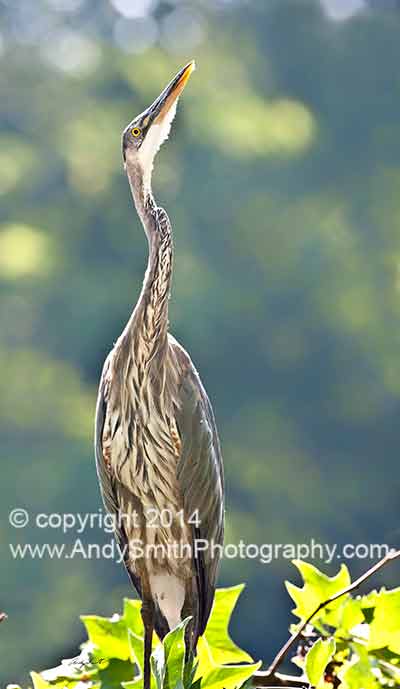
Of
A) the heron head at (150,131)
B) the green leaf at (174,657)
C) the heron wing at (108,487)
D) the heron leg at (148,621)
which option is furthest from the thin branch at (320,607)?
the heron head at (150,131)

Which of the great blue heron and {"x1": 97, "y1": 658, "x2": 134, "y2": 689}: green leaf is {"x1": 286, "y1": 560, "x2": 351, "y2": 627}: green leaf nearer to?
{"x1": 97, "y1": 658, "x2": 134, "y2": 689}: green leaf

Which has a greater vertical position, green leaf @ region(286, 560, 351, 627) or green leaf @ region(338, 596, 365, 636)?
green leaf @ region(286, 560, 351, 627)

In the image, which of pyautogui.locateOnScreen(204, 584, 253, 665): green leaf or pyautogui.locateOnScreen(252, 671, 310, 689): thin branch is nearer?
pyautogui.locateOnScreen(252, 671, 310, 689): thin branch

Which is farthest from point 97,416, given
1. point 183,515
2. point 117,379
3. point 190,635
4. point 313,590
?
point 313,590

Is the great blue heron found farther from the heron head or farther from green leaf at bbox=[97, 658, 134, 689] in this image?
green leaf at bbox=[97, 658, 134, 689]

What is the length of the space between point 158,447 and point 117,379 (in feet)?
0.33

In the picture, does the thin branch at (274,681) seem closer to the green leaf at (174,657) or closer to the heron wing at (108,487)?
the green leaf at (174,657)

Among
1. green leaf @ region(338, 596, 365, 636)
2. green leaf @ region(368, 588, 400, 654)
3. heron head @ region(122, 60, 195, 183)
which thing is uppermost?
heron head @ region(122, 60, 195, 183)

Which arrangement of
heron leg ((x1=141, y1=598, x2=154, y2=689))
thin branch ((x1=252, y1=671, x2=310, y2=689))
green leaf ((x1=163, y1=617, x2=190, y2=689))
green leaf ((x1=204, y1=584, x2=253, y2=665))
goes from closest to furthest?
green leaf ((x1=163, y1=617, x2=190, y2=689)), thin branch ((x1=252, y1=671, x2=310, y2=689)), green leaf ((x1=204, y1=584, x2=253, y2=665)), heron leg ((x1=141, y1=598, x2=154, y2=689))

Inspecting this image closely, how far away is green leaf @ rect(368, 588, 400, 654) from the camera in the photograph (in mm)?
753

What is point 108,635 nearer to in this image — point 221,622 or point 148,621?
point 221,622

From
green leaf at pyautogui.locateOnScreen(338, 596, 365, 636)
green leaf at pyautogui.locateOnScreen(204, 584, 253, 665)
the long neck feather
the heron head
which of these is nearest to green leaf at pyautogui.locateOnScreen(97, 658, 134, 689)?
green leaf at pyautogui.locateOnScreen(204, 584, 253, 665)

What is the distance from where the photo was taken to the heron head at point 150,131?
1.14 meters

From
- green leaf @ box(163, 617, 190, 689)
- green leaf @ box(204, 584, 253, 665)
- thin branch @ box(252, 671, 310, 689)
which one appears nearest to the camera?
green leaf @ box(163, 617, 190, 689)
